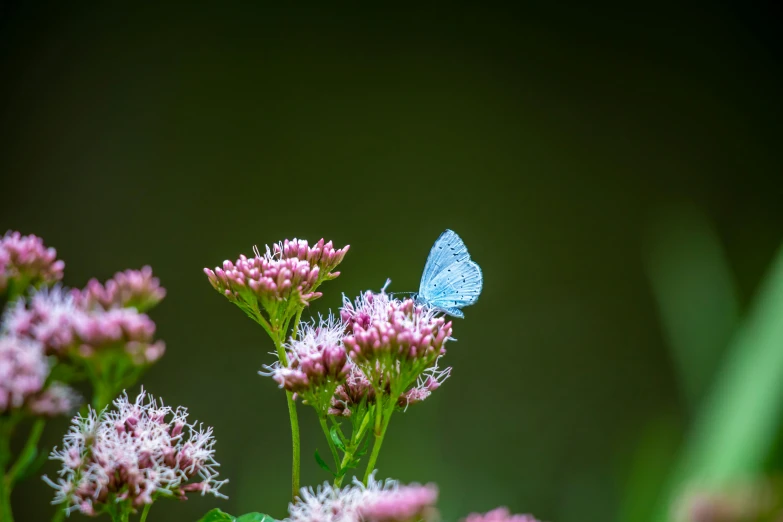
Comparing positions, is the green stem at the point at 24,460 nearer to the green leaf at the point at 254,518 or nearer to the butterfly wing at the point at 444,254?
the green leaf at the point at 254,518

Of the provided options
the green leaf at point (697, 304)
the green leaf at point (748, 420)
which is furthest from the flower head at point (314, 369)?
the green leaf at point (697, 304)

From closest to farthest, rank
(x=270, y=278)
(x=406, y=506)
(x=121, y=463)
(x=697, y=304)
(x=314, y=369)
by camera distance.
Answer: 1. (x=406, y=506)
2. (x=121, y=463)
3. (x=314, y=369)
4. (x=270, y=278)
5. (x=697, y=304)

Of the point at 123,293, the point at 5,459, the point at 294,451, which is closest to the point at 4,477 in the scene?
the point at 5,459

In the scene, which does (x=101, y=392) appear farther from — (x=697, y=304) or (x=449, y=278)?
(x=697, y=304)

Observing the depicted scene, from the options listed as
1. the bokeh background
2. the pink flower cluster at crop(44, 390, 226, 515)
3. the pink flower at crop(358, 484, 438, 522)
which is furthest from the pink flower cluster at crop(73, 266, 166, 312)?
the bokeh background

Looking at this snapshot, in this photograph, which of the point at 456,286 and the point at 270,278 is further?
the point at 456,286

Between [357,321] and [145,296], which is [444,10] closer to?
[357,321]

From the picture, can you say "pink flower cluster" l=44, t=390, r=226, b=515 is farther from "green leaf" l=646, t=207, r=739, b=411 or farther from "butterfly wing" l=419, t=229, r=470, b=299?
"green leaf" l=646, t=207, r=739, b=411
